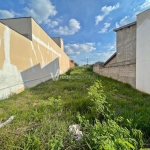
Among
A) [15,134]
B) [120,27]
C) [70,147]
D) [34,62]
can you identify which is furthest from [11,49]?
[120,27]

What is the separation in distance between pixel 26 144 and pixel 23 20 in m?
6.51

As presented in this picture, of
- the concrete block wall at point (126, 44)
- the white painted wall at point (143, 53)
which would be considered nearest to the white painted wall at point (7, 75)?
the white painted wall at point (143, 53)

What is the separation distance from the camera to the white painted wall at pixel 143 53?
4922 millimetres

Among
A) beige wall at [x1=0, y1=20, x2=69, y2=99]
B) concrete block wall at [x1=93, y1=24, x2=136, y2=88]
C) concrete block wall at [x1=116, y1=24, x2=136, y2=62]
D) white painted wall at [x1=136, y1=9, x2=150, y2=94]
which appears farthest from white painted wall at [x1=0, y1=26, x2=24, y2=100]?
concrete block wall at [x1=116, y1=24, x2=136, y2=62]

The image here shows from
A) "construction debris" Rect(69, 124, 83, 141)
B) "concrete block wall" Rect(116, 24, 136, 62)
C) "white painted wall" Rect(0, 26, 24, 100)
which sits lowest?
"construction debris" Rect(69, 124, 83, 141)

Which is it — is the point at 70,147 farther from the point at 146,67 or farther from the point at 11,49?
the point at 146,67

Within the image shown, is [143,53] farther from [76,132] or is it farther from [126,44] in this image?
[76,132]

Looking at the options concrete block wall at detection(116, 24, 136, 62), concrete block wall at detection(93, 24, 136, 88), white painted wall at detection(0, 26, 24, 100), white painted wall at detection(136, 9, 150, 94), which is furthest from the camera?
concrete block wall at detection(116, 24, 136, 62)

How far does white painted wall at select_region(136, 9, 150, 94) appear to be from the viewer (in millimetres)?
4922

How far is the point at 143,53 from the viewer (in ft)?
17.1

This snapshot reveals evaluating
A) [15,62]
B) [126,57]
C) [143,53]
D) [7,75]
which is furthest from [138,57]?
[7,75]

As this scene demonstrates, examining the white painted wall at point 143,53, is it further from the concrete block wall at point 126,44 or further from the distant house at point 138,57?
the concrete block wall at point 126,44

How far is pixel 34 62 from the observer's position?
678cm

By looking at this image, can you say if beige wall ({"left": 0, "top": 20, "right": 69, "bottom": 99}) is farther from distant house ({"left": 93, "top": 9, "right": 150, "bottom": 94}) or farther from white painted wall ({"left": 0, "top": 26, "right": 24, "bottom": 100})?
distant house ({"left": 93, "top": 9, "right": 150, "bottom": 94})
